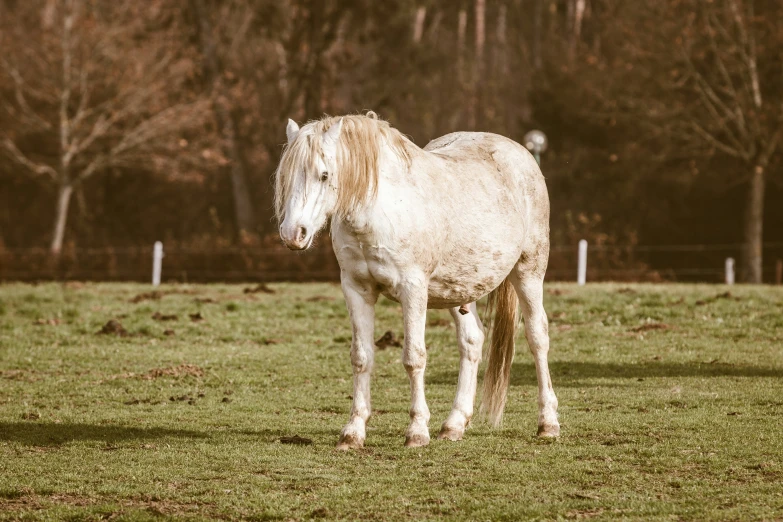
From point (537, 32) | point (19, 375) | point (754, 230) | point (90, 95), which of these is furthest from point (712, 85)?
point (19, 375)

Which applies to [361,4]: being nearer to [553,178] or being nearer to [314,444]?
[553,178]

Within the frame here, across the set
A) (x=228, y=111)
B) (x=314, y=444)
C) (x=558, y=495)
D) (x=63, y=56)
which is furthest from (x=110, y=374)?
(x=228, y=111)

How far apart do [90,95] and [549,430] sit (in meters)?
34.0

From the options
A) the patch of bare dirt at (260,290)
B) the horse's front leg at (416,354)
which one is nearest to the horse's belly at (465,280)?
the horse's front leg at (416,354)

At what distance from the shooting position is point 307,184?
743 cm

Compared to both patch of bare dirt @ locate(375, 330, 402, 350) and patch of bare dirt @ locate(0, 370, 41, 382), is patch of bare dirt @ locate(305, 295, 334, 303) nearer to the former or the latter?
patch of bare dirt @ locate(375, 330, 402, 350)

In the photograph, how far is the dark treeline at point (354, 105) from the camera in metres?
33.3

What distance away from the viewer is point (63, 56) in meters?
37.3

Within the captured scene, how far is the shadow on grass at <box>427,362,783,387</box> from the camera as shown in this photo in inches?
470

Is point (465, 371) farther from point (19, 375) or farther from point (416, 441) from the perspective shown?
point (19, 375)

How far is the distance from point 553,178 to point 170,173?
43.6 ft

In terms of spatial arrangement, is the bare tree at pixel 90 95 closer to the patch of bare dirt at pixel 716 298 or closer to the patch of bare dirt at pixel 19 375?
the patch of bare dirt at pixel 716 298

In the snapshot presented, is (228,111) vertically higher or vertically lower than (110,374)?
higher

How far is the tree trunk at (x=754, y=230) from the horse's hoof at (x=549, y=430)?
24733 mm
